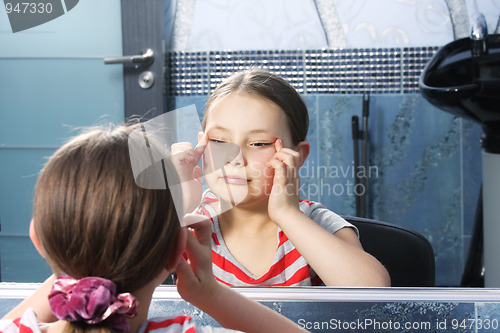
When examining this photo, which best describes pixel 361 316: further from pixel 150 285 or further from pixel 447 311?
pixel 150 285

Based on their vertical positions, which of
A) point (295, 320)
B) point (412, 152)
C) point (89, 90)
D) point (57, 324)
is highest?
point (89, 90)

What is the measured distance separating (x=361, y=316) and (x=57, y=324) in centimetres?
40

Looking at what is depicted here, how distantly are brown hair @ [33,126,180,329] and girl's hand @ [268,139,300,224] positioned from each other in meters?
0.28

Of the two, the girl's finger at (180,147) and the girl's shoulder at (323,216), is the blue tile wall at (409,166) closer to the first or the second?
the girl's shoulder at (323,216)

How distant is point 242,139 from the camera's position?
68 cm

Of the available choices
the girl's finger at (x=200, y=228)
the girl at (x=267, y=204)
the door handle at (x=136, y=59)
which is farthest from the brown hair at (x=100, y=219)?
the door handle at (x=136, y=59)

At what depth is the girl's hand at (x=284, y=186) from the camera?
0.71m

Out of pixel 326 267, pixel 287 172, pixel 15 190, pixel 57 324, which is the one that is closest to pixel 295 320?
pixel 326 267

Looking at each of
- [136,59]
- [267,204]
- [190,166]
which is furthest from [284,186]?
[136,59]

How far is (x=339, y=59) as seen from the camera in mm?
787

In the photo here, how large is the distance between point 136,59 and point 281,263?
0.37 meters

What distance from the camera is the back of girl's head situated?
16.9 inches

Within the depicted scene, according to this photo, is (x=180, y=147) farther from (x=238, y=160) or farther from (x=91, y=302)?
(x=91, y=302)

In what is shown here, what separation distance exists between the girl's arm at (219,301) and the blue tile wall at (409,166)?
9.2 inches
